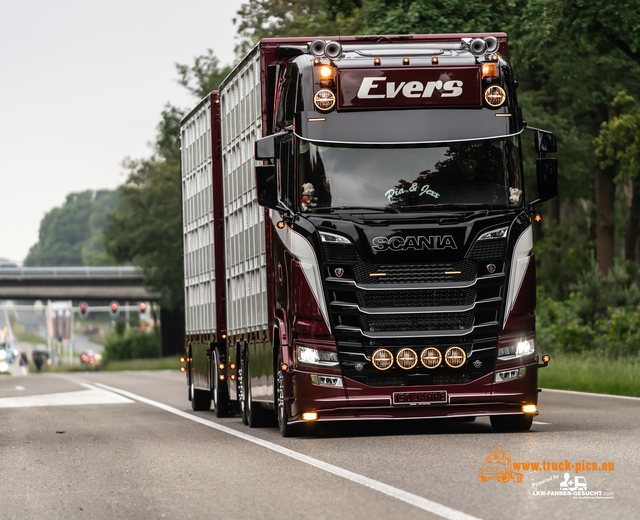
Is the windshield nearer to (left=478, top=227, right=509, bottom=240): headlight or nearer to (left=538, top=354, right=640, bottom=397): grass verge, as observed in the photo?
(left=478, top=227, right=509, bottom=240): headlight

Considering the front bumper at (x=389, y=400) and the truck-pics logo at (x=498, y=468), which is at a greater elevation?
the front bumper at (x=389, y=400)

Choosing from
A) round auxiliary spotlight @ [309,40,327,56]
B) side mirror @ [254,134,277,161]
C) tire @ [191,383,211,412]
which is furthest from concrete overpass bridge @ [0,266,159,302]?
round auxiliary spotlight @ [309,40,327,56]

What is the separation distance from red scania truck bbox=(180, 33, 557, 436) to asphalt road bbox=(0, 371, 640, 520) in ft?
2.01

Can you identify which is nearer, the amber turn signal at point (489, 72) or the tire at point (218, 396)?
the amber turn signal at point (489, 72)

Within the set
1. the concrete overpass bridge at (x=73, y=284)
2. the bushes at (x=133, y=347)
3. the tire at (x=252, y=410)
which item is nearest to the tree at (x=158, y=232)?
the concrete overpass bridge at (x=73, y=284)

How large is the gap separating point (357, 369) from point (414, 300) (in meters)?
0.89

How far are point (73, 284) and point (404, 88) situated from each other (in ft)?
287

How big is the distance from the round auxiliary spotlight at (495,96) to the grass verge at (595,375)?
29.3ft

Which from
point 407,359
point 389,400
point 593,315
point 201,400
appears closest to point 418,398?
point 389,400

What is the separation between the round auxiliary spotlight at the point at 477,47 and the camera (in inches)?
533

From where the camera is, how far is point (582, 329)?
32344mm

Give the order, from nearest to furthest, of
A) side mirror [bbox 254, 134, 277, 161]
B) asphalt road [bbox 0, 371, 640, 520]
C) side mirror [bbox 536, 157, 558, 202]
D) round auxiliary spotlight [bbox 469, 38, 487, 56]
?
1. asphalt road [bbox 0, 371, 640, 520]
2. side mirror [bbox 536, 157, 558, 202]
3. side mirror [bbox 254, 134, 277, 161]
4. round auxiliary spotlight [bbox 469, 38, 487, 56]

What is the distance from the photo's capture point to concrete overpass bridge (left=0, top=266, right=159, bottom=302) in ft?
317

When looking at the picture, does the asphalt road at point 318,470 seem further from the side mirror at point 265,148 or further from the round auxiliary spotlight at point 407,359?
the side mirror at point 265,148
